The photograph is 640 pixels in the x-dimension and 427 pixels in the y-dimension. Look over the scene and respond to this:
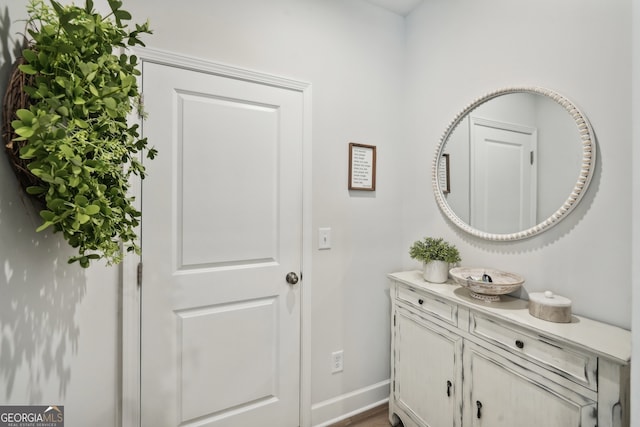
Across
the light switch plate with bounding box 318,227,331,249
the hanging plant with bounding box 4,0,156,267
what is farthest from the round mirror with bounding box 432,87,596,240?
the hanging plant with bounding box 4,0,156,267

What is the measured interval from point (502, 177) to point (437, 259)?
550 millimetres

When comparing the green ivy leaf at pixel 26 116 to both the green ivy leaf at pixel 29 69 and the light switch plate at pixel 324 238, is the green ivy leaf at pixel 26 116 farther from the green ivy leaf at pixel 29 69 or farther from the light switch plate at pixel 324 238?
the light switch plate at pixel 324 238

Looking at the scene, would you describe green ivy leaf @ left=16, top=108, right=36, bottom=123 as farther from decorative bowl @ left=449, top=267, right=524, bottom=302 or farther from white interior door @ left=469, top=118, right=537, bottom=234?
white interior door @ left=469, top=118, right=537, bottom=234

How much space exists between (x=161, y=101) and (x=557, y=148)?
184cm

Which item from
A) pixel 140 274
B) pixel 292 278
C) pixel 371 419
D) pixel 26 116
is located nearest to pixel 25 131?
pixel 26 116

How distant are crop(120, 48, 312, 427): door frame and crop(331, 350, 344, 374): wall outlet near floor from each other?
7.2 inches

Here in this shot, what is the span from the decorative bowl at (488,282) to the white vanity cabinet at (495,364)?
47 mm

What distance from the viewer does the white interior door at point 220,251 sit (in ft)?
4.65

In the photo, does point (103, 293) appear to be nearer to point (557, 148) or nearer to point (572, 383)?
point (572, 383)

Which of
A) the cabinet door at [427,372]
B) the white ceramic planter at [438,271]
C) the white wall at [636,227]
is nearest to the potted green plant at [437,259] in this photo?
the white ceramic planter at [438,271]

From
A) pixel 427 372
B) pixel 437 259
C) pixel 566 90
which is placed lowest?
pixel 427 372

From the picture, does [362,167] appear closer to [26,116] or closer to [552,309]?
[552,309]

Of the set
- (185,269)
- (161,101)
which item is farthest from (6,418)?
(161,101)

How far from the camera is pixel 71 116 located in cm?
57
